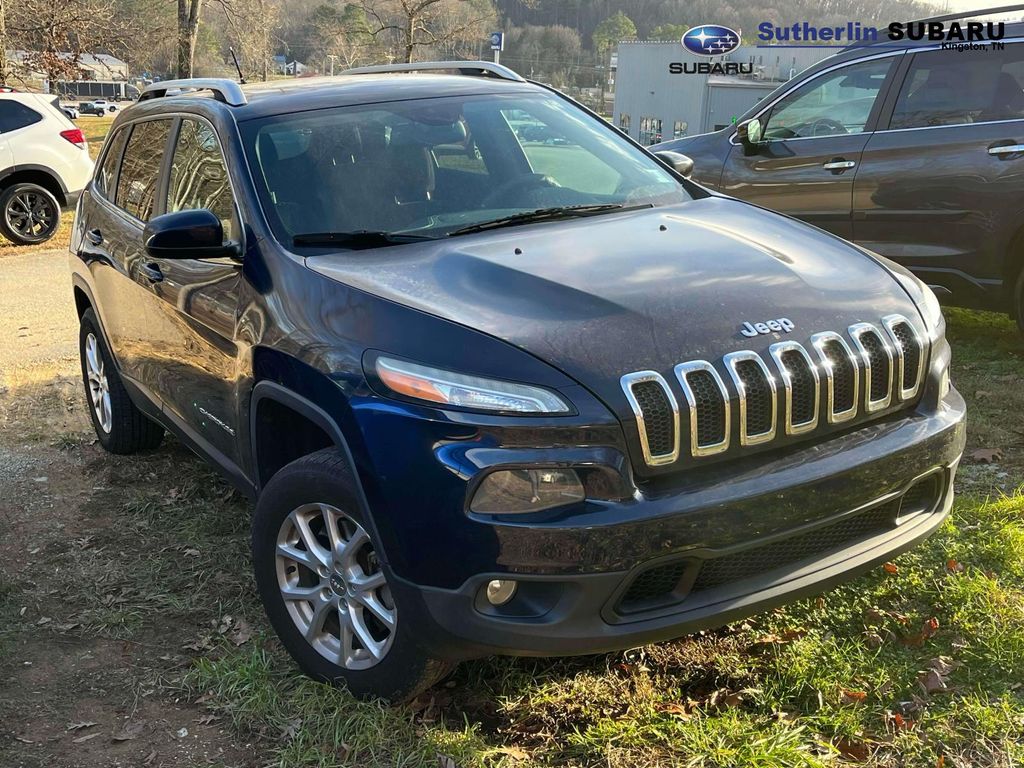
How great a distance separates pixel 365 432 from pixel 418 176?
139 cm

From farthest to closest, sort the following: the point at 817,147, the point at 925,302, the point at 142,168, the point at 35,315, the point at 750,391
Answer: the point at 35,315 → the point at 817,147 → the point at 142,168 → the point at 925,302 → the point at 750,391

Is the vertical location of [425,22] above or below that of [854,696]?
above

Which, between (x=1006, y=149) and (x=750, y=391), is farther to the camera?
(x=1006, y=149)

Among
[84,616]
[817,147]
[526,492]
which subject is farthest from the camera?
[817,147]

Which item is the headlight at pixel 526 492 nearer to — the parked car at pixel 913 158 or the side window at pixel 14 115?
the parked car at pixel 913 158

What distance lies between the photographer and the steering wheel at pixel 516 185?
3.65 metres

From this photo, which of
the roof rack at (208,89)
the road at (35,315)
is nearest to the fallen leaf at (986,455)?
the roof rack at (208,89)

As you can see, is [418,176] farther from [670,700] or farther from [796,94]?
[796,94]

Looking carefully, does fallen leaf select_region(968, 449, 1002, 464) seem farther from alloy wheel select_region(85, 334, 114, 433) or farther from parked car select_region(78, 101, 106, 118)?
parked car select_region(78, 101, 106, 118)

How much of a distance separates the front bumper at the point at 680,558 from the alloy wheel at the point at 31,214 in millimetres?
11105

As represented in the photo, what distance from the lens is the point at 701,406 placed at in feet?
8.23

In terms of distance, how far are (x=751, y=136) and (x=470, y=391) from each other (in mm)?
4954

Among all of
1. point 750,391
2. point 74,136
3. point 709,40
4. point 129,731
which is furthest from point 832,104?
point 709,40

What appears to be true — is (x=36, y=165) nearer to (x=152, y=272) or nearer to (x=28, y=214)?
(x=28, y=214)
